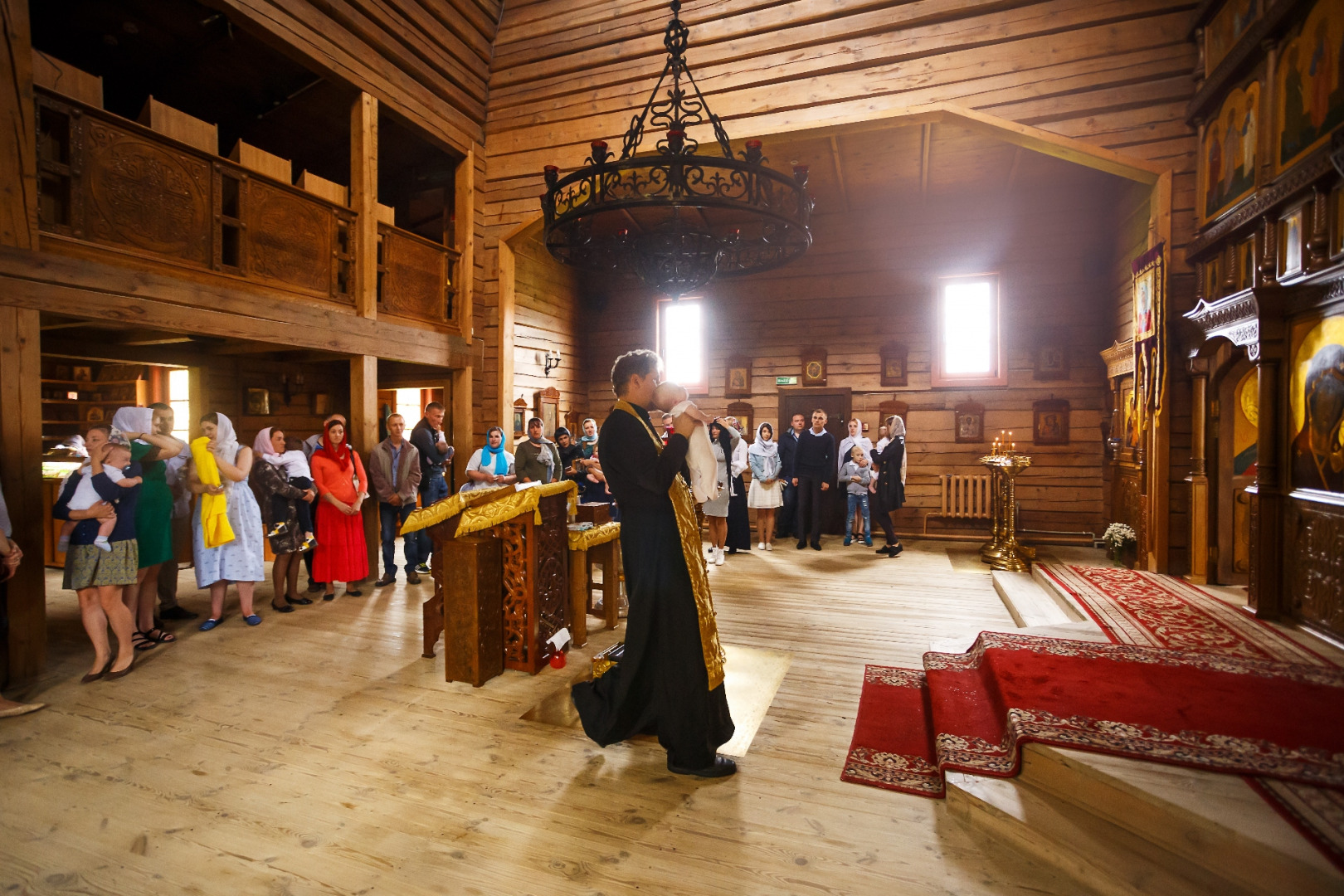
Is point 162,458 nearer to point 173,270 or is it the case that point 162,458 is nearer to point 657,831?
point 173,270

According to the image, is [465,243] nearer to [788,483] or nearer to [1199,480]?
[788,483]

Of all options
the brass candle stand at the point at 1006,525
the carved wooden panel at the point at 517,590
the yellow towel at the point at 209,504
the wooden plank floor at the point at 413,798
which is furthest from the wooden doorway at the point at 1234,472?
the yellow towel at the point at 209,504

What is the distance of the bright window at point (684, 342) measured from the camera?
1022 cm

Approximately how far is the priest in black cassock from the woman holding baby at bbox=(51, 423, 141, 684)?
3.21 metres

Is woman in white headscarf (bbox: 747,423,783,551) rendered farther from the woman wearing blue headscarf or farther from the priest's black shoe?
the priest's black shoe

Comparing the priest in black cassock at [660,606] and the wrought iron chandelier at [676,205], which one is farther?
the wrought iron chandelier at [676,205]

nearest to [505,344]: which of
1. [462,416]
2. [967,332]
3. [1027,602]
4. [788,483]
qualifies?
[462,416]

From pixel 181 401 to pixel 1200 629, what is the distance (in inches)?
434

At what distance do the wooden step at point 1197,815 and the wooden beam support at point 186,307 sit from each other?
5.98 meters

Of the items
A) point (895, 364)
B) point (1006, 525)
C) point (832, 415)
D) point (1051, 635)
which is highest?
point (895, 364)

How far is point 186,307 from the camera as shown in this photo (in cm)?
471

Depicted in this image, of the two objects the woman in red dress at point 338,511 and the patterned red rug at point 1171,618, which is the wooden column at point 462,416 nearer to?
the woman in red dress at point 338,511

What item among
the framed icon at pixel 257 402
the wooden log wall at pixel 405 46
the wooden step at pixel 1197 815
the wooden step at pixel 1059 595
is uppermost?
the wooden log wall at pixel 405 46

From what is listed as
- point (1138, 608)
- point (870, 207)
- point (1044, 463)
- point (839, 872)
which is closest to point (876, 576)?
point (1138, 608)
